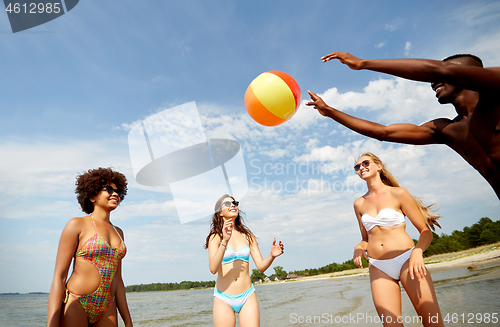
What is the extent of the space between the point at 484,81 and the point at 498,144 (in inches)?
21.6

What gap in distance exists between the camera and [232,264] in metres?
4.29

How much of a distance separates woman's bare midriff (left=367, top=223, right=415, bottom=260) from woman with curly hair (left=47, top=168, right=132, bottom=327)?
324cm

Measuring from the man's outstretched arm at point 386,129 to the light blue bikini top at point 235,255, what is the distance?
8.13 feet

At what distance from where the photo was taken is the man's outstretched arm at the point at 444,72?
202 cm

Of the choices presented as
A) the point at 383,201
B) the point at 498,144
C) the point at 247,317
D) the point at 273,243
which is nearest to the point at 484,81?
the point at 498,144

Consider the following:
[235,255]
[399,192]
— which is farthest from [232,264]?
[399,192]

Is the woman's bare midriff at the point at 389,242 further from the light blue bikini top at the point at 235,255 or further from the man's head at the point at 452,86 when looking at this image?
the man's head at the point at 452,86

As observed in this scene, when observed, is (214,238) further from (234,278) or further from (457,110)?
(457,110)

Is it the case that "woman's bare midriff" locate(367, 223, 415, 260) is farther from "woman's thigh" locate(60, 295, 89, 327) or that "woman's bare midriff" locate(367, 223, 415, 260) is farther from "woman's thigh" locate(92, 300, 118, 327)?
"woman's thigh" locate(60, 295, 89, 327)

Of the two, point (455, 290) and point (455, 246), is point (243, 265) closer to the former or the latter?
point (455, 290)

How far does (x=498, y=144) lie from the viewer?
2.23m

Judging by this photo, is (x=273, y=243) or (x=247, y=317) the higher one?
(x=273, y=243)

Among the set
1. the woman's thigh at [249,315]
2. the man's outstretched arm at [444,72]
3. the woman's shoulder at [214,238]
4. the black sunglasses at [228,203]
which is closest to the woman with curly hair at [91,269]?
the woman's shoulder at [214,238]

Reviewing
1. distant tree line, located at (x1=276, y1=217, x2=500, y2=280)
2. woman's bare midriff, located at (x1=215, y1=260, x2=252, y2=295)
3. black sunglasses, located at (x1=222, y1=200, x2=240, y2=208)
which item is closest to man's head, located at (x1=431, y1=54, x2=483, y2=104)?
black sunglasses, located at (x1=222, y1=200, x2=240, y2=208)
